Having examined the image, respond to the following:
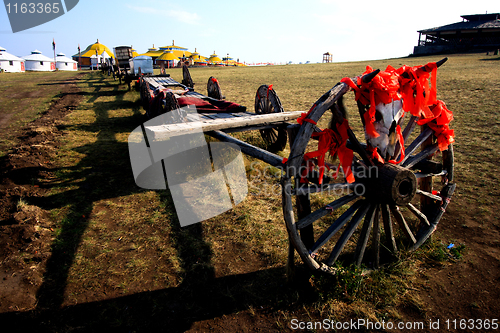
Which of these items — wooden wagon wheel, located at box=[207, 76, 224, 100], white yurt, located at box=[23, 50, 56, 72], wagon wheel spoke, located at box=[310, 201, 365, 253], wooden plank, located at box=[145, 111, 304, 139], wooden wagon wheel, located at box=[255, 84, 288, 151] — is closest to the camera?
wagon wheel spoke, located at box=[310, 201, 365, 253]

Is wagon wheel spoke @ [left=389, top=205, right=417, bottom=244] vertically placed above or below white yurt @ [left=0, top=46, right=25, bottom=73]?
below

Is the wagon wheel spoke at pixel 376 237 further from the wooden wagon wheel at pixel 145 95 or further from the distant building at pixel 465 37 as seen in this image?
the distant building at pixel 465 37

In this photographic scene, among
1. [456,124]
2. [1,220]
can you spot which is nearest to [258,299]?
[1,220]

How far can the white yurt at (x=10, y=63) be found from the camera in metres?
36.2

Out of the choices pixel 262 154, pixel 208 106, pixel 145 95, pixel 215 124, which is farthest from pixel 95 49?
pixel 262 154

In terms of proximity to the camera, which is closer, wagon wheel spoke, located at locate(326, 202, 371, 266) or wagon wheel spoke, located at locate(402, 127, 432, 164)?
wagon wheel spoke, located at locate(326, 202, 371, 266)

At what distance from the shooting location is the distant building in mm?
32344

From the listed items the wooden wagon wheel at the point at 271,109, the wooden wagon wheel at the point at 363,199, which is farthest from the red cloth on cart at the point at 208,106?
the wooden wagon wheel at the point at 363,199

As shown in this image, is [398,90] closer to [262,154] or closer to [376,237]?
[376,237]

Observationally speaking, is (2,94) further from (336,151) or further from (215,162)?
(336,151)

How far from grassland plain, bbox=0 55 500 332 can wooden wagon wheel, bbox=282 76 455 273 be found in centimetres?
25

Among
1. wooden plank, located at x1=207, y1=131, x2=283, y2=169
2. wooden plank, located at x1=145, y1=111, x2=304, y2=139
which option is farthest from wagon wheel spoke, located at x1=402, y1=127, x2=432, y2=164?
wooden plank, located at x1=145, y1=111, x2=304, y2=139

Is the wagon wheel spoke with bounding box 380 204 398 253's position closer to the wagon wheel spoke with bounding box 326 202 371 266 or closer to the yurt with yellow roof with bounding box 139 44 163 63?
the wagon wheel spoke with bounding box 326 202 371 266

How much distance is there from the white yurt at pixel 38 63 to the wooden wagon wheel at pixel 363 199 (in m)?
51.7
